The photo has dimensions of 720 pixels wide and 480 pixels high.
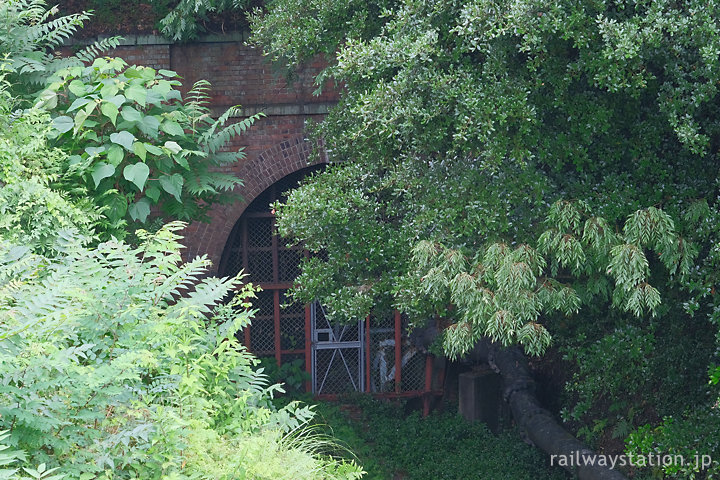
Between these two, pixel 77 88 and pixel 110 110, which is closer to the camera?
pixel 110 110

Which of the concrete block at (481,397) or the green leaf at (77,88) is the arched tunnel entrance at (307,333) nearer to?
the concrete block at (481,397)

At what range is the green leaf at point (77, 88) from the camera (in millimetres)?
7242

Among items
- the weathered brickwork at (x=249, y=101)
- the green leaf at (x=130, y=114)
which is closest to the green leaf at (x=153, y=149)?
the green leaf at (x=130, y=114)

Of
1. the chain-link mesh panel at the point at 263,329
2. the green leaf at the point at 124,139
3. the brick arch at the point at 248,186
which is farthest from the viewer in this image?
the chain-link mesh panel at the point at 263,329

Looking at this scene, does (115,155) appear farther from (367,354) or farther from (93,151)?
(367,354)

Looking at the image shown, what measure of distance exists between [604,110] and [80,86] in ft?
15.1

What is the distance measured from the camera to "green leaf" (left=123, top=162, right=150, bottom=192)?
715cm

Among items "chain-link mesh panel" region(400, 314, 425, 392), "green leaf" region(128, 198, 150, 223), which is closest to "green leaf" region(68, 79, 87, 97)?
"green leaf" region(128, 198, 150, 223)

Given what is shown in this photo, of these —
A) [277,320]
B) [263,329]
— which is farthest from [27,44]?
[263,329]

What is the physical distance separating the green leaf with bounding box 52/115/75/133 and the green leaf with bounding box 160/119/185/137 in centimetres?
81

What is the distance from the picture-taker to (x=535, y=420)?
10227 mm

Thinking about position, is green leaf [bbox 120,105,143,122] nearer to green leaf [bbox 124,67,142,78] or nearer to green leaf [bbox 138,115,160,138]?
green leaf [bbox 138,115,160,138]

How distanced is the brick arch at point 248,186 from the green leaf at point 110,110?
3562mm

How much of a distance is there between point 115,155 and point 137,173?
0.25 m
